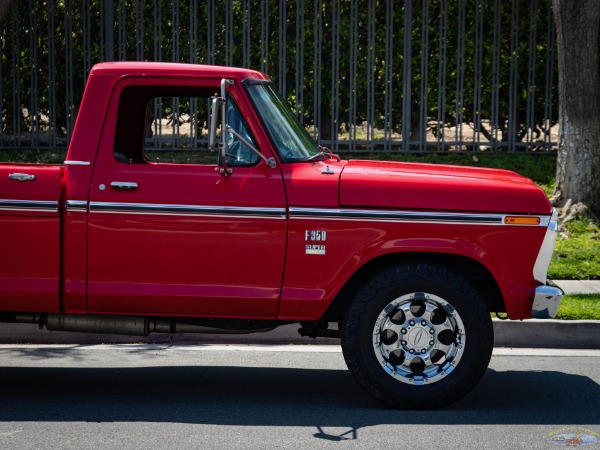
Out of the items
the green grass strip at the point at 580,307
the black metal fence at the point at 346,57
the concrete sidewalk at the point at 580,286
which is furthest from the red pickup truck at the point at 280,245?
the black metal fence at the point at 346,57

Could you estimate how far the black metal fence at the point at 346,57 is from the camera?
1491cm

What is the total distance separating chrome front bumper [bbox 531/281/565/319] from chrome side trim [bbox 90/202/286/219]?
1.63 m

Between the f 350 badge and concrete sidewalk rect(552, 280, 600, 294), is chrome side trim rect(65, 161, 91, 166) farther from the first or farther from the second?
concrete sidewalk rect(552, 280, 600, 294)

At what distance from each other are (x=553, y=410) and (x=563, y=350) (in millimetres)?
1856

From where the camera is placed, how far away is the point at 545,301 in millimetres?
6734

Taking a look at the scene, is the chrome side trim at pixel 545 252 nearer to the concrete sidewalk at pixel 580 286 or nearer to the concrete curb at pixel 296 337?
the concrete curb at pixel 296 337

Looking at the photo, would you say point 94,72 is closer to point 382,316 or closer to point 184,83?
point 184,83

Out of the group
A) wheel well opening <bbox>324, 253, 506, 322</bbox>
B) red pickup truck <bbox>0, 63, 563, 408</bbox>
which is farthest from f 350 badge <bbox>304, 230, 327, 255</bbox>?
wheel well opening <bbox>324, 253, 506, 322</bbox>

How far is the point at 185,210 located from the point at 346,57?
28.5 feet

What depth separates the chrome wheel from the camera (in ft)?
22.1

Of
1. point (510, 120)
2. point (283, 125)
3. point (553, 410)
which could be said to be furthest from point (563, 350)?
point (510, 120)

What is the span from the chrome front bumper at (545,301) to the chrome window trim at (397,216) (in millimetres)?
480

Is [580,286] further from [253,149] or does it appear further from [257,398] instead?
[253,149]

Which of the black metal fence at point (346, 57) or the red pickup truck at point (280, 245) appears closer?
the red pickup truck at point (280, 245)
